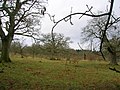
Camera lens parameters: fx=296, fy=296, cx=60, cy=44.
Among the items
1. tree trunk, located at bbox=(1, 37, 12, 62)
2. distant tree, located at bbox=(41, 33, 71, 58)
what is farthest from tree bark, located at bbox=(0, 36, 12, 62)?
distant tree, located at bbox=(41, 33, 71, 58)

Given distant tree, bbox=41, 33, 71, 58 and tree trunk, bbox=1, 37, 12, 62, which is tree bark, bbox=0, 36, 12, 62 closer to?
tree trunk, bbox=1, 37, 12, 62

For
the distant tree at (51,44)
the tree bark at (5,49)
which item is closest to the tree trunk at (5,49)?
the tree bark at (5,49)

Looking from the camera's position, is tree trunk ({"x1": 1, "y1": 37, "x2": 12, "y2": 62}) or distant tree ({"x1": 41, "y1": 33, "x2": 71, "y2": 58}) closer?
distant tree ({"x1": 41, "y1": 33, "x2": 71, "y2": 58})

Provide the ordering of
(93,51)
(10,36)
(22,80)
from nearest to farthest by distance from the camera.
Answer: (93,51) < (22,80) < (10,36)

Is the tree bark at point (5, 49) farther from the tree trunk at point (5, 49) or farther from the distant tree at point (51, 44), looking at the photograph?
the distant tree at point (51, 44)

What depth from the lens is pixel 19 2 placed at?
3109cm

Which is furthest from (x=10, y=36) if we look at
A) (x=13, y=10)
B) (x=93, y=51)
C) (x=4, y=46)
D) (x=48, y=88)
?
(x=93, y=51)

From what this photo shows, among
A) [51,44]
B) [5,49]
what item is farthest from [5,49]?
[51,44]

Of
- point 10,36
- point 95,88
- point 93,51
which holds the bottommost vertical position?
point 95,88

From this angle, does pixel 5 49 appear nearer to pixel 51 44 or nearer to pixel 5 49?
pixel 5 49

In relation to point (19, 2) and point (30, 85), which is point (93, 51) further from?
point (19, 2)

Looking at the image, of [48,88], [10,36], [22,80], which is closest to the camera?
[48,88]

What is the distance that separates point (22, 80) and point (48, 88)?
2.40 m

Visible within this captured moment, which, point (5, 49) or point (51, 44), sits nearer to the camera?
point (51, 44)
